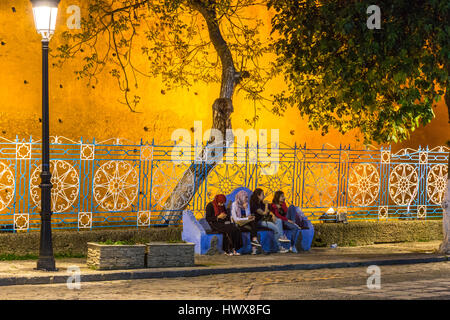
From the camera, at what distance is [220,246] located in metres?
15.9

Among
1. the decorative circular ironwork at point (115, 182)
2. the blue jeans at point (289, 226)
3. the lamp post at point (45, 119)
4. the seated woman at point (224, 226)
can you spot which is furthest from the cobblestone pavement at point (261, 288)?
the decorative circular ironwork at point (115, 182)

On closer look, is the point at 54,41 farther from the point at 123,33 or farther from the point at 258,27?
the point at 258,27

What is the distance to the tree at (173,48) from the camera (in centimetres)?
1700

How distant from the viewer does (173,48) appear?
18812 millimetres

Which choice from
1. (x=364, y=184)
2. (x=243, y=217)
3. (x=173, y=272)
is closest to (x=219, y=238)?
(x=243, y=217)

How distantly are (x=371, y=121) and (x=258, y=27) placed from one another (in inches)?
153

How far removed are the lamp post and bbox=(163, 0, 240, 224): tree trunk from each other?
3488mm

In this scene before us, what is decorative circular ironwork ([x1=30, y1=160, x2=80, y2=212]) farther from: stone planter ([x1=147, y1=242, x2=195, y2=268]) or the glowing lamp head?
the glowing lamp head

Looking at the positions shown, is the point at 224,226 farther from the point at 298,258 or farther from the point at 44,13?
the point at 44,13

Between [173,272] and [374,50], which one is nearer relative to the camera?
[173,272]

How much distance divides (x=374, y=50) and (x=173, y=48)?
5.69 m

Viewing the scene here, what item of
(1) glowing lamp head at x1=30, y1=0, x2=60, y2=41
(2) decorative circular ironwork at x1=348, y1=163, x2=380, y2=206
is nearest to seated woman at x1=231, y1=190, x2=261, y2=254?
(2) decorative circular ironwork at x1=348, y1=163, x2=380, y2=206

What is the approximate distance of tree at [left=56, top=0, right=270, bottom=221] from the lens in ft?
55.8
